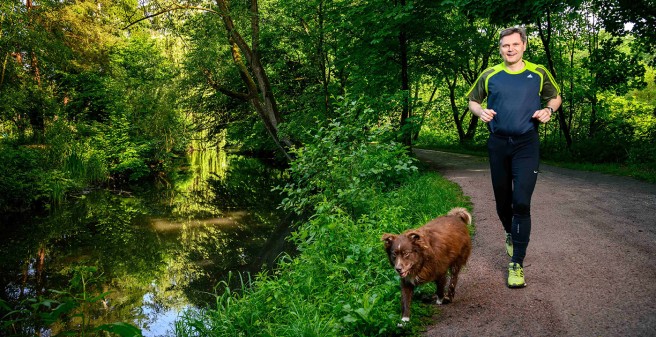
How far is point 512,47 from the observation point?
413 cm

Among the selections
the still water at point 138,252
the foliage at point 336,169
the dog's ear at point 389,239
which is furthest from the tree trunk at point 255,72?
the dog's ear at point 389,239

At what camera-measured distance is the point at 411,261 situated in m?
3.63

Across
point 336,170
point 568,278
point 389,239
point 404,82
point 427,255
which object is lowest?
point 568,278

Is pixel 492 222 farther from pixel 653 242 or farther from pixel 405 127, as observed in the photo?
pixel 405 127

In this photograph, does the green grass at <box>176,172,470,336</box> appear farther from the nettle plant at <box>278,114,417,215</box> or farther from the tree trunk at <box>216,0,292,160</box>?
the tree trunk at <box>216,0,292,160</box>

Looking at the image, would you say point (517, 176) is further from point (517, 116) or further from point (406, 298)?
point (406, 298)

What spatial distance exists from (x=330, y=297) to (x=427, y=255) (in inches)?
55.9

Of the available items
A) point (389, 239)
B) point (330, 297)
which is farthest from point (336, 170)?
point (389, 239)

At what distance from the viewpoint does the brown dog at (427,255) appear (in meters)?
3.66

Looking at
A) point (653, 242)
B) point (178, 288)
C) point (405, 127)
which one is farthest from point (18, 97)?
point (653, 242)

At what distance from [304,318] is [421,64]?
1467 centimetres

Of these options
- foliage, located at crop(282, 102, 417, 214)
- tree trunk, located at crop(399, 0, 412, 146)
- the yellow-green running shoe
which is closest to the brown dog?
the yellow-green running shoe

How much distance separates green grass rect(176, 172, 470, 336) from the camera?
3.78m

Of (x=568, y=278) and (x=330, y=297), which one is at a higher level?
(x=568, y=278)
